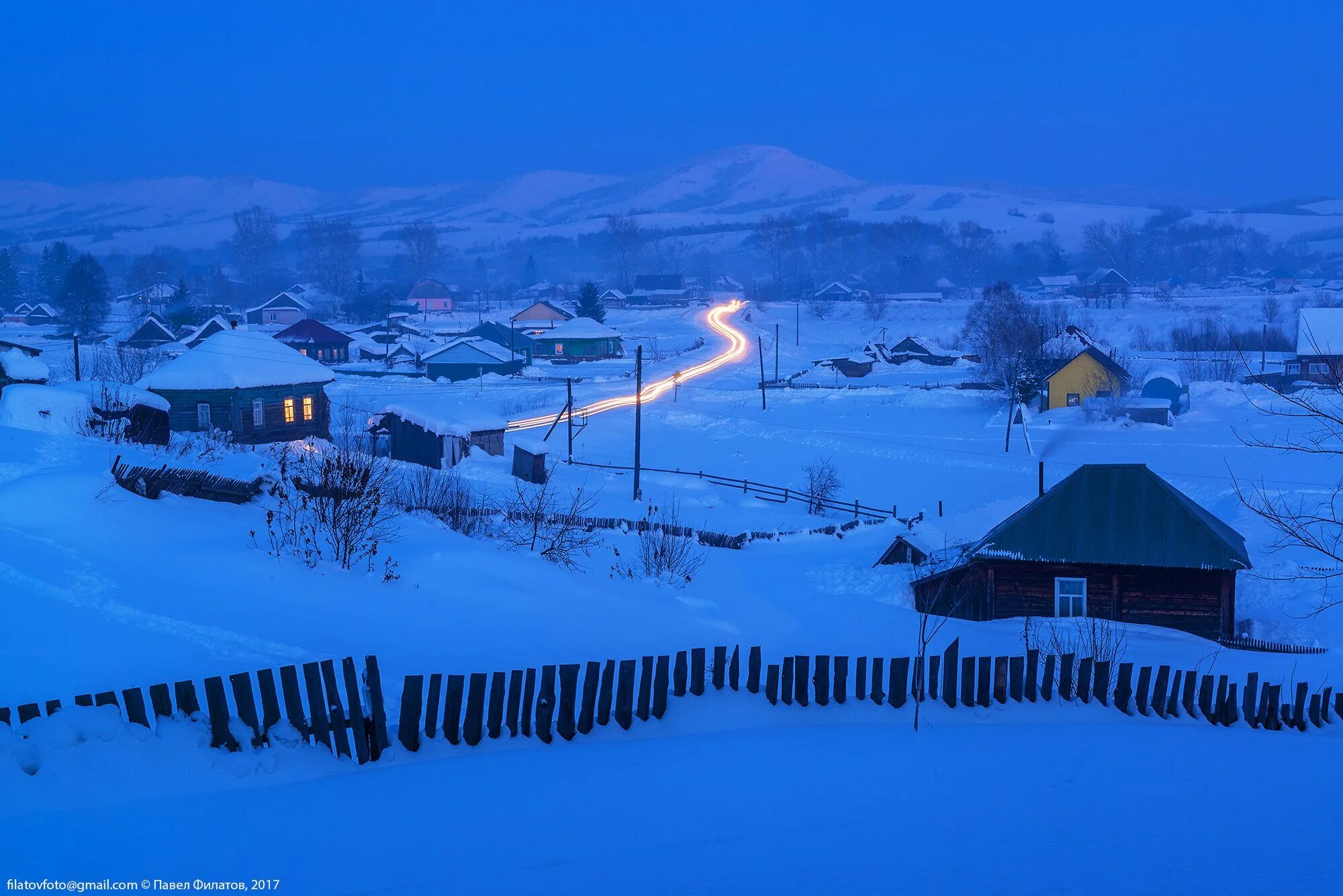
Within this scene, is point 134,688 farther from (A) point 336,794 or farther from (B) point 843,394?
(B) point 843,394

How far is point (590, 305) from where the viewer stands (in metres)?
101

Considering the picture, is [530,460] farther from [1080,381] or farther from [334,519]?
[1080,381]

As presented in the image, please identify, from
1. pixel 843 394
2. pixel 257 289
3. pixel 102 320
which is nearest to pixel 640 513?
pixel 843 394

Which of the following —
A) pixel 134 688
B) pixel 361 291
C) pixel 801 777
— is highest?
pixel 361 291

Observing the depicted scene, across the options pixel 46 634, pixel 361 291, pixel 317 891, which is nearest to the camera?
pixel 317 891

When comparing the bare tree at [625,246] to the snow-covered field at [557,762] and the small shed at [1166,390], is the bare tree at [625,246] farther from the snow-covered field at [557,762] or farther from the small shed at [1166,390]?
the snow-covered field at [557,762]

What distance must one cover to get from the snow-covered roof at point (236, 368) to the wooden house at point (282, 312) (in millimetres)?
77463

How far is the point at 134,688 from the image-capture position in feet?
20.7

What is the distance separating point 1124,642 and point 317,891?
12731mm

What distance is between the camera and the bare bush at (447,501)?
57.4 feet

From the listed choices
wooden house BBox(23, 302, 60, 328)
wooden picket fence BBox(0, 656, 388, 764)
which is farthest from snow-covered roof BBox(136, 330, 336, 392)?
wooden house BBox(23, 302, 60, 328)

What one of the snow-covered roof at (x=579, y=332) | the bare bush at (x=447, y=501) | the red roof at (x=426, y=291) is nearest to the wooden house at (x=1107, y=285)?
the snow-covered roof at (x=579, y=332)

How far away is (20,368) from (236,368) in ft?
21.7

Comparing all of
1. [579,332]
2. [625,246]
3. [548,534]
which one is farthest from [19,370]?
[625,246]
